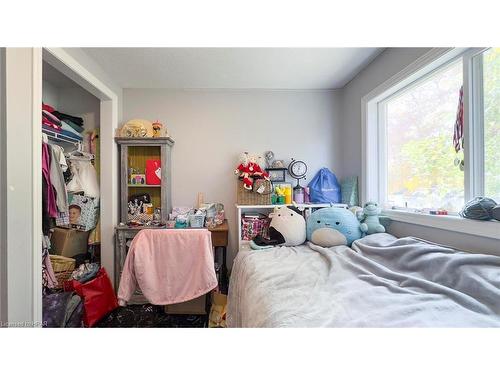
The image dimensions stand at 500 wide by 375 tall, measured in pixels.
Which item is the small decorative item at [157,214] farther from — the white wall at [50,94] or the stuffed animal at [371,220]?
the stuffed animal at [371,220]

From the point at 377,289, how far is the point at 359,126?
1663 mm

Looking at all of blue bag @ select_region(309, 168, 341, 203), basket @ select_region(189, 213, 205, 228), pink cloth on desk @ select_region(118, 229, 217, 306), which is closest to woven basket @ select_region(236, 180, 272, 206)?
basket @ select_region(189, 213, 205, 228)

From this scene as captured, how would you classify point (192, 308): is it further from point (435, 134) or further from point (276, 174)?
point (435, 134)

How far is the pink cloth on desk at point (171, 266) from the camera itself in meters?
1.52

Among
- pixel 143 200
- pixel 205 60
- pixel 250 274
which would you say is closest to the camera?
pixel 250 274

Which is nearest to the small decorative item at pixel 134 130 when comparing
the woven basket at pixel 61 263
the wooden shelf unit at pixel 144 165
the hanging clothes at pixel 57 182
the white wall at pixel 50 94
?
the wooden shelf unit at pixel 144 165

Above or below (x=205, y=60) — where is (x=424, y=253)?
below

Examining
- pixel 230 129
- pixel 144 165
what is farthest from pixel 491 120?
pixel 144 165

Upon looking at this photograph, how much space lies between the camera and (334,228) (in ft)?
5.44

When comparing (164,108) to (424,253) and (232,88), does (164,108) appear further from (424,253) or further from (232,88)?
(424,253)

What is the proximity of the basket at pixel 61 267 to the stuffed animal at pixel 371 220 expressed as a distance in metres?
2.55
